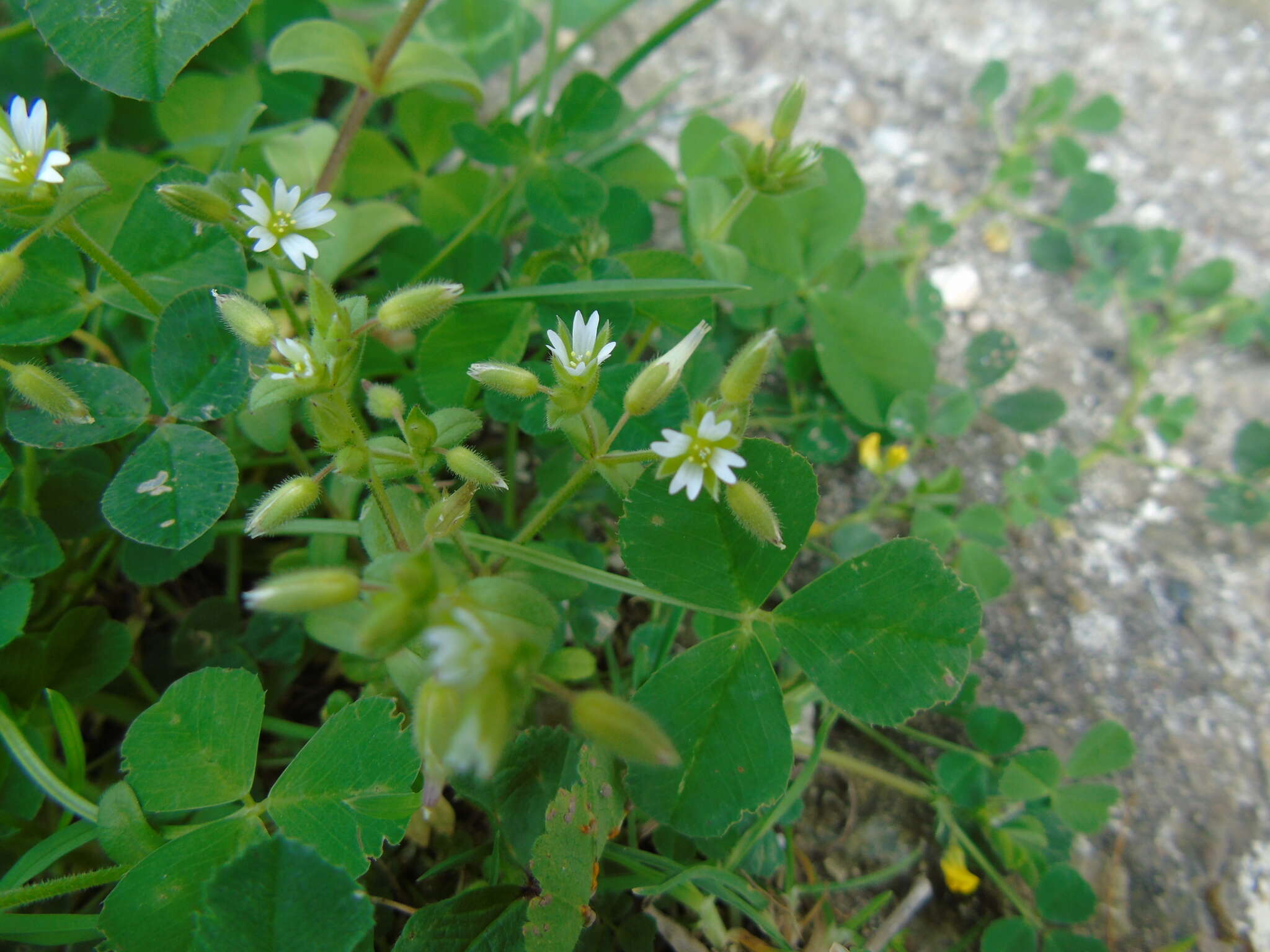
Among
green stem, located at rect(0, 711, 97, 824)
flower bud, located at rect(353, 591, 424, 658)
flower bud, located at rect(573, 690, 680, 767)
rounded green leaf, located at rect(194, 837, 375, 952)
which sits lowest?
green stem, located at rect(0, 711, 97, 824)

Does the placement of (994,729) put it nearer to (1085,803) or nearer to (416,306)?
(1085,803)

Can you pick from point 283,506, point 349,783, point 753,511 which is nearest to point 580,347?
point 753,511

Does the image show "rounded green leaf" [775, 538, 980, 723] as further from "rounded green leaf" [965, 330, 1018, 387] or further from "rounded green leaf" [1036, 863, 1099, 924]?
"rounded green leaf" [965, 330, 1018, 387]

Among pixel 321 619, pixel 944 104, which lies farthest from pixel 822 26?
pixel 321 619

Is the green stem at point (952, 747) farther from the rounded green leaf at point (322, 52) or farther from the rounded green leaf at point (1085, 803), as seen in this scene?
the rounded green leaf at point (322, 52)

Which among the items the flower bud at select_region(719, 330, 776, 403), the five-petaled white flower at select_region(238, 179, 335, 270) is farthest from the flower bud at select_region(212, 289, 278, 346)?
the flower bud at select_region(719, 330, 776, 403)

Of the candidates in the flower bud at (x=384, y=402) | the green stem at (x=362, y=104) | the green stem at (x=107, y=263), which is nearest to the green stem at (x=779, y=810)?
the flower bud at (x=384, y=402)
